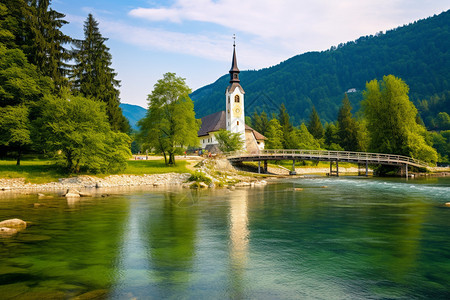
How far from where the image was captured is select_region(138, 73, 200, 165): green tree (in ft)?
167

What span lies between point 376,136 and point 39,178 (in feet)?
171

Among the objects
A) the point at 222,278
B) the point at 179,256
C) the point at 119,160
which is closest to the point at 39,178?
the point at 119,160

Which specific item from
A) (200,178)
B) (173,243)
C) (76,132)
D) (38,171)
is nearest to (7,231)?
(173,243)

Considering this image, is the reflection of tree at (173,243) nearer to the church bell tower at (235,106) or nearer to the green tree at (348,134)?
the church bell tower at (235,106)

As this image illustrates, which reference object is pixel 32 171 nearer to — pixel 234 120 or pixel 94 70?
pixel 94 70

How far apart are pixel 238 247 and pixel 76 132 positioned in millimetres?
29496

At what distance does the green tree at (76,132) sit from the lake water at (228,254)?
16.8 m

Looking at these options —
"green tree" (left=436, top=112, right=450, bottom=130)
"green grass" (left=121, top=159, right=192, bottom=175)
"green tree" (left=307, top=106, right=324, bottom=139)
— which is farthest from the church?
"green tree" (left=436, top=112, right=450, bottom=130)

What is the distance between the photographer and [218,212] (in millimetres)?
20375

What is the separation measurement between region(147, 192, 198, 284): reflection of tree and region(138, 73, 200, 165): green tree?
2985 centimetres

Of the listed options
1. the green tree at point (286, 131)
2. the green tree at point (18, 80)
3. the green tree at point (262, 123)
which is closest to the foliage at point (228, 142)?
the green tree at point (286, 131)

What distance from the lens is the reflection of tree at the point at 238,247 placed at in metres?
8.66

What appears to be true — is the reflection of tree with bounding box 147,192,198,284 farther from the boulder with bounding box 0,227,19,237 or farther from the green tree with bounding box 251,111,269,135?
the green tree with bounding box 251,111,269,135

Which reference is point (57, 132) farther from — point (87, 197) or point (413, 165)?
point (413, 165)
